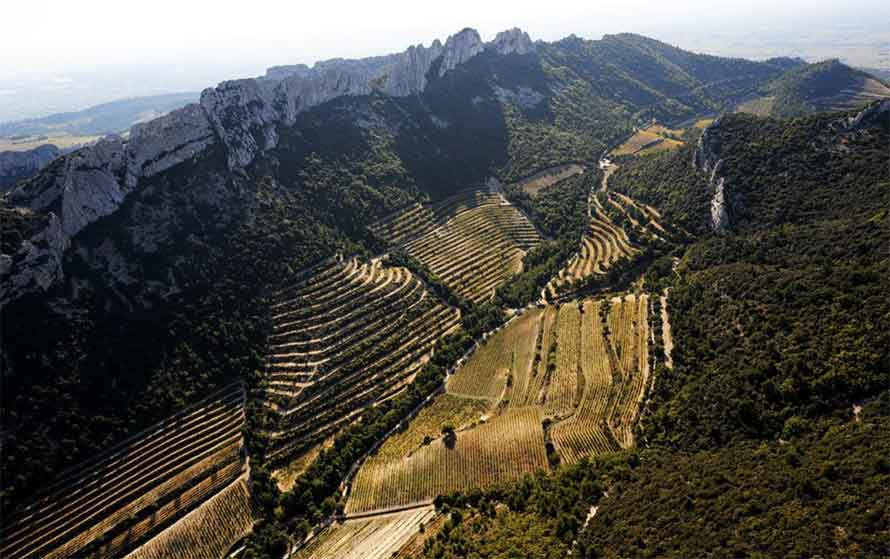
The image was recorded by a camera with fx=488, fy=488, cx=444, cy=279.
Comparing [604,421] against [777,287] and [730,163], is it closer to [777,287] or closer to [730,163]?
[777,287]

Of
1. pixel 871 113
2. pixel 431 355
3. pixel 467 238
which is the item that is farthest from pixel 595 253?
pixel 871 113

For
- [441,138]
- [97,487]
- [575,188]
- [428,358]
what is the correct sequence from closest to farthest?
[97,487] → [428,358] → [575,188] → [441,138]

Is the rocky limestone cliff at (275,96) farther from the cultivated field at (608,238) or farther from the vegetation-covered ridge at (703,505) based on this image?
the vegetation-covered ridge at (703,505)

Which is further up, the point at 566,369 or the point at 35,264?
the point at 35,264

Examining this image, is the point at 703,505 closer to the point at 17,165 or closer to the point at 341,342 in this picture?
the point at 341,342

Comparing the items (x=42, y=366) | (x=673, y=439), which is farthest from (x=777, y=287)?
(x=42, y=366)

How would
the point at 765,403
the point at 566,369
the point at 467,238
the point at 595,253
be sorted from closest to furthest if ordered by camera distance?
the point at 765,403
the point at 566,369
the point at 595,253
the point at 467,238
